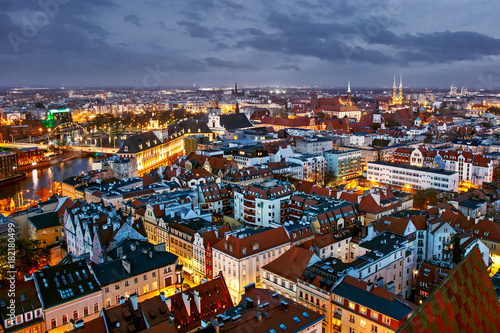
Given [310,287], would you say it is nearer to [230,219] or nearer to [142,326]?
[142,326]

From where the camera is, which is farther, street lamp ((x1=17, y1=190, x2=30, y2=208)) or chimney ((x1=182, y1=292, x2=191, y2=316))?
street lamp ((x1=17, y1=190, x2=30, y2=208))


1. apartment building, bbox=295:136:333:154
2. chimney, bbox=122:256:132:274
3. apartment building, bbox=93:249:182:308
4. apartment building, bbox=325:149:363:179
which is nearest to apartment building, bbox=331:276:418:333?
apartment building, bbox=93:249:182:308

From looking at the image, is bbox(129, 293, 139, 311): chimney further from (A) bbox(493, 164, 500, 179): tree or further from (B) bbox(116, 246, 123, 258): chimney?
(A) bbox(493, 164, 500, 179): tree

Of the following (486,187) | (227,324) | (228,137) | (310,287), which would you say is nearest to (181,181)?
(310,287)

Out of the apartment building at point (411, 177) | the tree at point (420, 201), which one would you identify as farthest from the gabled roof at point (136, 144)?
the tree at point (420, 201)

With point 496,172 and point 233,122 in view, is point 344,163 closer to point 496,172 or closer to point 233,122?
point 496,172

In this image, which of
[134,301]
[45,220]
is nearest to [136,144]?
[45,220]
